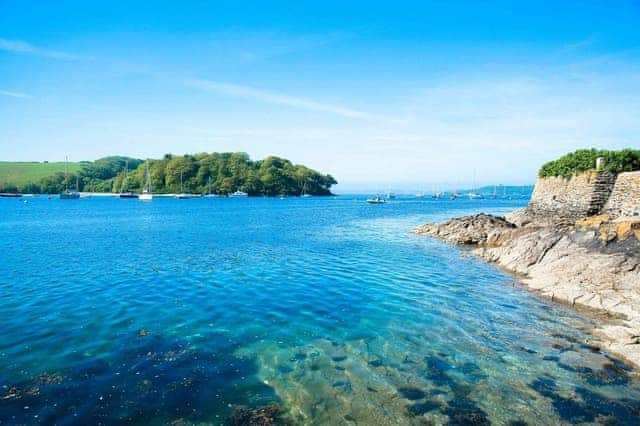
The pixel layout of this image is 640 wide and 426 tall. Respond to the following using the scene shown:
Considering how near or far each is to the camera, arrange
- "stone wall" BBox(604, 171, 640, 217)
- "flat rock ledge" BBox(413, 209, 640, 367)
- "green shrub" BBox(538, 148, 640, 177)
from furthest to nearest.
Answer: "green shrub" BBox(538, 148, 640, 177), "stone wall" BBox(604, 171, 640, 217), "flat rock ledge" BBox(413, 209, 640, 367)

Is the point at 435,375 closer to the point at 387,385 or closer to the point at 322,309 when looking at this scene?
the point at 387,385

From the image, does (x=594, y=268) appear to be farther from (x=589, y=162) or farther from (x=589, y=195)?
(x=589, y=162)

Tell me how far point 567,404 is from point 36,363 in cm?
1784

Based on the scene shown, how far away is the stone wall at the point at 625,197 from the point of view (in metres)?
35.0

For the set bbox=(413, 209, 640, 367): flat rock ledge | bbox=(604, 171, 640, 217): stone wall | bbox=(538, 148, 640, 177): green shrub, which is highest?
bbox=(538, 148, 640, 177): green shrub

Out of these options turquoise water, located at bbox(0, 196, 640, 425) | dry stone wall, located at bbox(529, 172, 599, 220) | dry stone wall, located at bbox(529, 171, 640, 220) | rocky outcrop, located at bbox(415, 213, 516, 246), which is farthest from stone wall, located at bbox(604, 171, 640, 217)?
turquoise water, located at bbox(0, 196, 640, 425)

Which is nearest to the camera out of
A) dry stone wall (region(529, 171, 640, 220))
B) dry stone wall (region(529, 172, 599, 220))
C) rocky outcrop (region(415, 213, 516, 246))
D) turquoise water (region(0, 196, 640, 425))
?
turquoise water (region(0, 196, 640, 425))

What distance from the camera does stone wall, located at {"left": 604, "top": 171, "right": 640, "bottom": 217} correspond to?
35000 mm

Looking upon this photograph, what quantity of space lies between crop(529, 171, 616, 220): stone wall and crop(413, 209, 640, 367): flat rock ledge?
14.9 m

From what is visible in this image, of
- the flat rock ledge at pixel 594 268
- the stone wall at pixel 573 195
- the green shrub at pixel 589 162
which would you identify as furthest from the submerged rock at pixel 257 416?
the green shrub at pixel 589 162

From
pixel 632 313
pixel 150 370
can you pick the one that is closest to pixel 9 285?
pixel 150 370

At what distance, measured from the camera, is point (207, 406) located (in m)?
9.91

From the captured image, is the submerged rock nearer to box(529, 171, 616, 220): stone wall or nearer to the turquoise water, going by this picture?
the turquoise water

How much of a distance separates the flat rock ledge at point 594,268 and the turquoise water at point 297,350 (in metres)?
1.36
